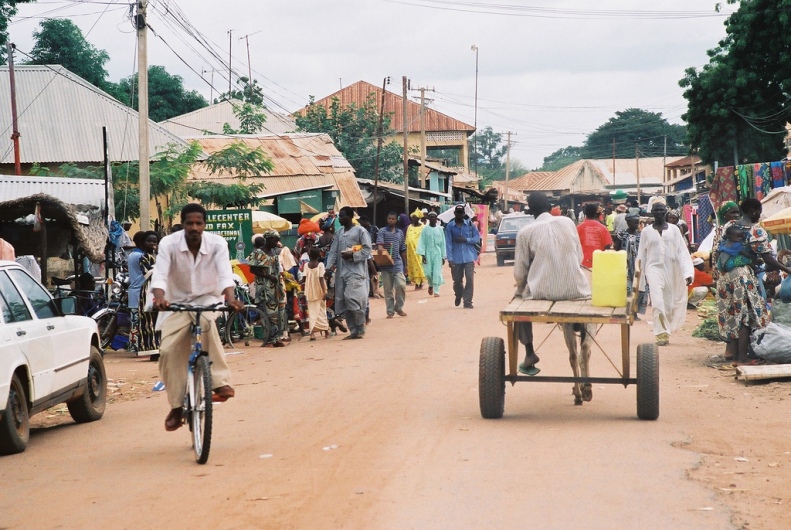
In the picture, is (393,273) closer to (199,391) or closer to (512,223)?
(199,391)

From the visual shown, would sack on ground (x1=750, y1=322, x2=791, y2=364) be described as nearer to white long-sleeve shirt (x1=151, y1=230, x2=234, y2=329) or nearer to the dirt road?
the dirt road

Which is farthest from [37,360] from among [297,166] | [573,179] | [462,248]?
[573,179]

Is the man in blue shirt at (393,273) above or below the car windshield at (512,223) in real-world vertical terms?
below

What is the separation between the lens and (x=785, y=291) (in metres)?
13.3

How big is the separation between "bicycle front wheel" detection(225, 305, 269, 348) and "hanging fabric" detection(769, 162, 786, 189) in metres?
13.4

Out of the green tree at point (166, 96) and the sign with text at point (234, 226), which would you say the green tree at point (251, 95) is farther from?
the sign with text at point (234, 226)

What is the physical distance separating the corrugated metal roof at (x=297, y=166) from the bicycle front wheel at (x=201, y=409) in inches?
1023

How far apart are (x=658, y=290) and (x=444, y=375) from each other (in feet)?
13.5

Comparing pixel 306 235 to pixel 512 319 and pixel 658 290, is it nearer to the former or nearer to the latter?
pixel 658 290

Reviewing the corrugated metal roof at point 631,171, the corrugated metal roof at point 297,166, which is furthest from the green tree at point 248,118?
the corrugated metal roof at point 631,171

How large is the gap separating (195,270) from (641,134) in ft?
325

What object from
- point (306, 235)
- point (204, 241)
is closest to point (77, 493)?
point (204, 241)

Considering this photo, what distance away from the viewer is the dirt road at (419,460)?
18.5ft

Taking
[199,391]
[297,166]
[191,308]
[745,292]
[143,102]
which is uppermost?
[143,102]
